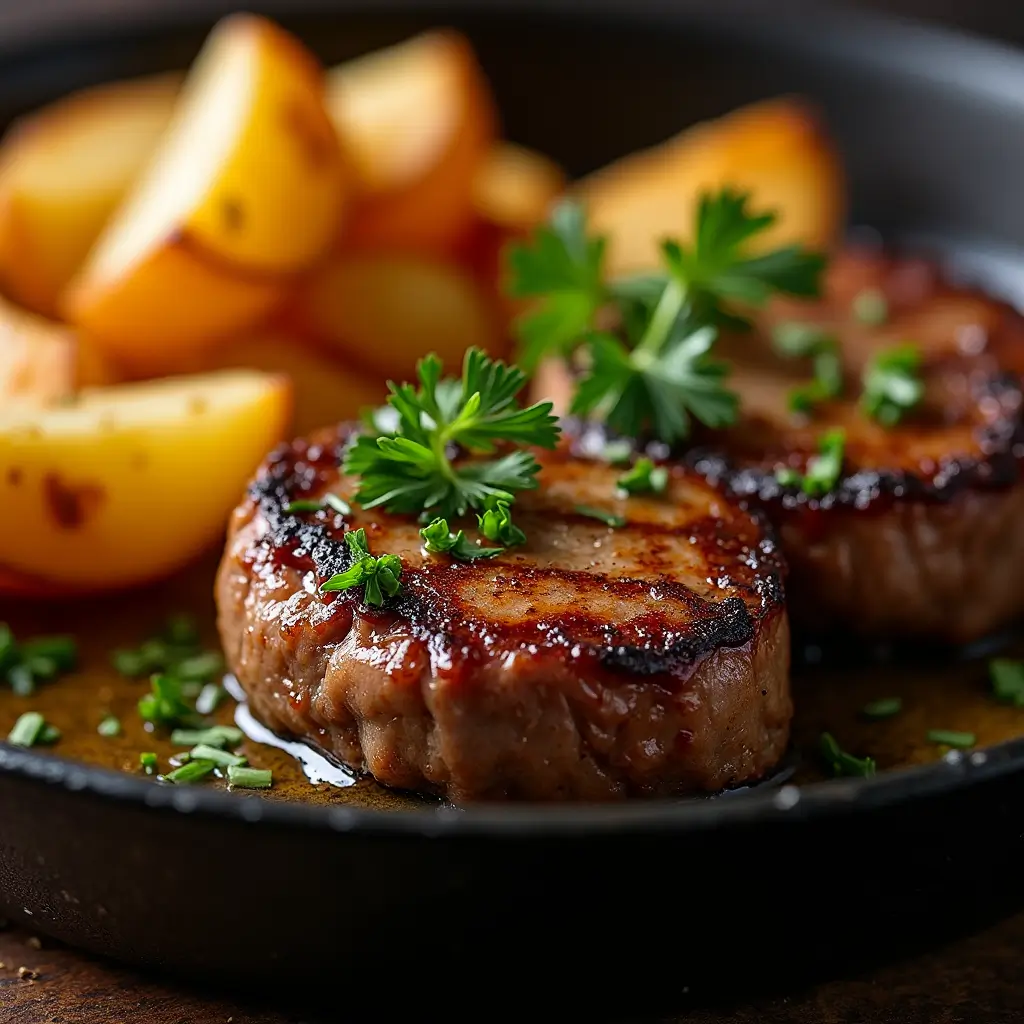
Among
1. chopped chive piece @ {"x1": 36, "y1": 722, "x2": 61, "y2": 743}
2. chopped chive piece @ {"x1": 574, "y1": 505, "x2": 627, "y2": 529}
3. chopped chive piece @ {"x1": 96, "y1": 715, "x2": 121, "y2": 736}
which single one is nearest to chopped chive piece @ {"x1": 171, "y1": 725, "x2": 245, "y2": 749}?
chopped chive piece @ {"x1": 96, "y1": 715, "x2": 121, "y2": 736}

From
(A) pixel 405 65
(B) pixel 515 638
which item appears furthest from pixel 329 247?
(B) pixel 515 638

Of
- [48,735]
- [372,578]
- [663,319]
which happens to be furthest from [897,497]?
[48,735]

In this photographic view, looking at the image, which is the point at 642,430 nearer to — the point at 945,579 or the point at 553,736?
the point at 945,579

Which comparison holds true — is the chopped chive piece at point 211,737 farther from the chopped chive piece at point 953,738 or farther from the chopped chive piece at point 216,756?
the chopped chive piece at point 953,738

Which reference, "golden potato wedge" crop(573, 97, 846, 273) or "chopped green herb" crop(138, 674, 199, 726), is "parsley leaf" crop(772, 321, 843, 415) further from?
"chopped green herb" crop(138, 674, 199, 726)

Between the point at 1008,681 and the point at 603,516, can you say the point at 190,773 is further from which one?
the point at 1008,681

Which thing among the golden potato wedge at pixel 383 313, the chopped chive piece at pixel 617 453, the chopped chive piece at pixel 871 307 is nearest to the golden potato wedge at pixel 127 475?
the golden potato wedge at pixel 383 313
